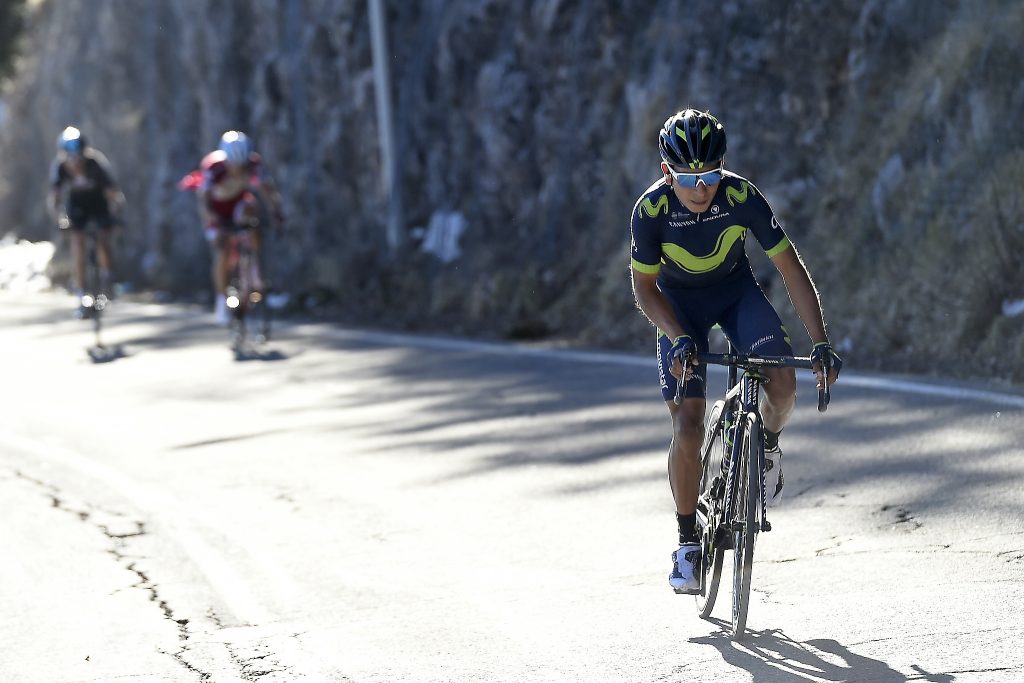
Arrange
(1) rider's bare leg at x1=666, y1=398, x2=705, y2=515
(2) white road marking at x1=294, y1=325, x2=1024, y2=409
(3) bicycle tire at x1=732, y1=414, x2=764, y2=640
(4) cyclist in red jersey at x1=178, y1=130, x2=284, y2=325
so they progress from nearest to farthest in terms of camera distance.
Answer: (3) bicycle tire at x1=732, y1=414, x2=764, y2=640, (1) rider's bare leg at x1=666, y1=398, x2=705, y2=515, (2) white road marking at x1=294, y1=325, x2=1024, y2=409, (4) cyclist in red jersey at x1=178, y1=130, x2=284, y2=325

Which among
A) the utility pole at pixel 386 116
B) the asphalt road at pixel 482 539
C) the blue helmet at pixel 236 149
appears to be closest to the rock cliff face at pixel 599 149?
the utility pole at pixel 386 116

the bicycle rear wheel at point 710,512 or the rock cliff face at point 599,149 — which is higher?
the rock cliff face at point 599,149

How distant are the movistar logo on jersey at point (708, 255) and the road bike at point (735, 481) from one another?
0.44m

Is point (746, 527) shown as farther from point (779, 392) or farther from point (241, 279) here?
point (241, 279)

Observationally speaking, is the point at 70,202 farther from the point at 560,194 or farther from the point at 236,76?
the point at 236,76

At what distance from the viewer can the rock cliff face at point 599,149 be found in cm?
1341

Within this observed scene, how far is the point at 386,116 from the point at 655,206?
1658cm

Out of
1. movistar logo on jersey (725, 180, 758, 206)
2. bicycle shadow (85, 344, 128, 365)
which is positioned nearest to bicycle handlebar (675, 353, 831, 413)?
movistar logo on jersey (725, 180, 758, 206)

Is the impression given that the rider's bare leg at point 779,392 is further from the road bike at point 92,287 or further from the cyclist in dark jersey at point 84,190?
the road bike at point 92,287

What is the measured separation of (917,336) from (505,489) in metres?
4.55

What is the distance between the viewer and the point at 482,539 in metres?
8.12

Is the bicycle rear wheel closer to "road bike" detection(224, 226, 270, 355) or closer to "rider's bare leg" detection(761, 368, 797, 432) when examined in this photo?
"rider's bare leg" detection(761, 368, 797, 432)

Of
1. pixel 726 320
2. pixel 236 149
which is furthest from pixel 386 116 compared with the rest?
pixel 726 320

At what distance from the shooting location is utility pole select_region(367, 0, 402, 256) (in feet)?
73.7
